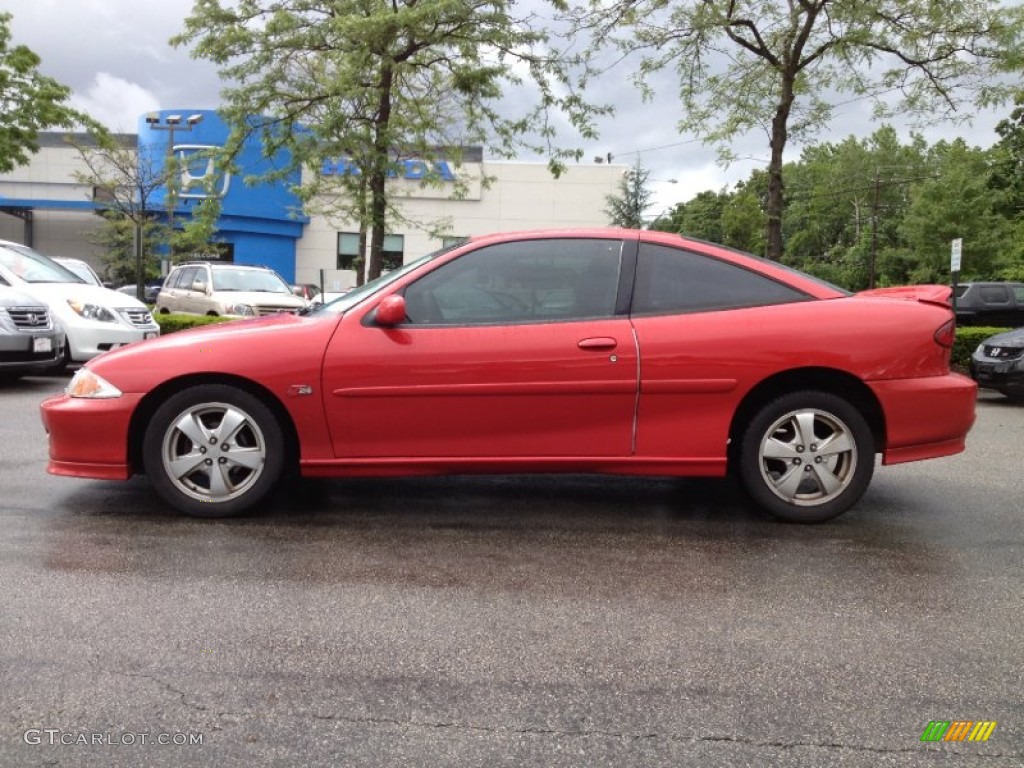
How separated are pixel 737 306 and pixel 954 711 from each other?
2307 mm

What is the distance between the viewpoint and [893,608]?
129 inches

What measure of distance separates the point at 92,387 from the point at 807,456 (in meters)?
3.71

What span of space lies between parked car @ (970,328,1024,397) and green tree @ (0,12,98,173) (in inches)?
895

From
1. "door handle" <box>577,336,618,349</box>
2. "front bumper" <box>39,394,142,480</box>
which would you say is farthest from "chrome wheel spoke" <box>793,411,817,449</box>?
"front bumper" <box>39,394,142,480</box>

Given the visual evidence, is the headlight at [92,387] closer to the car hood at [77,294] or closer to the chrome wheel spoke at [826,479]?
the chrome wheel spoke at [826,479]

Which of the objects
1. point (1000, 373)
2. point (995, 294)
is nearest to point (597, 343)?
point (1000, 373)

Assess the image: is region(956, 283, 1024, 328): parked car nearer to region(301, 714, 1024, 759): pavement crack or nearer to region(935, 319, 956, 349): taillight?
region(935, 319, 956, 349): taillight

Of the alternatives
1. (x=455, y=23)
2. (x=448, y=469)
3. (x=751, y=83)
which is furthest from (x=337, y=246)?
(x=448, y=469)

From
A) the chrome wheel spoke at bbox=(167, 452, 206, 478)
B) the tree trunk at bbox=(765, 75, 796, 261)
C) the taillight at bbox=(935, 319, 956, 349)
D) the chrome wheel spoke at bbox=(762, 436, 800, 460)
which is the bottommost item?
the chrome wheel spoke at bbox=(167, 452, 206, 478)

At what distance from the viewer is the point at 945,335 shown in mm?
4297

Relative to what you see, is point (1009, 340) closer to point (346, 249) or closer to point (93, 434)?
point (93, 434)

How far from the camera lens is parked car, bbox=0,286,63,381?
8.97 meters

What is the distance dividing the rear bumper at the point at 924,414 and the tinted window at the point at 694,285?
26.8 inches

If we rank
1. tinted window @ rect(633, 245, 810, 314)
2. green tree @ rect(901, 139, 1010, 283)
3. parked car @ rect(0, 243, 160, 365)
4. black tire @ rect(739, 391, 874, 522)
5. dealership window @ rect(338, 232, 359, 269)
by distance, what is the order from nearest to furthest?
black tire @ rect(739, 391, 874, 522), tinted window @ rect(633, 245, 810, 314), parked car @ rect(0, 243, 160, 365), dealership window @ rect(338, 232, 359, 269), green tree @ rect(901, 139, 1010, 283)
